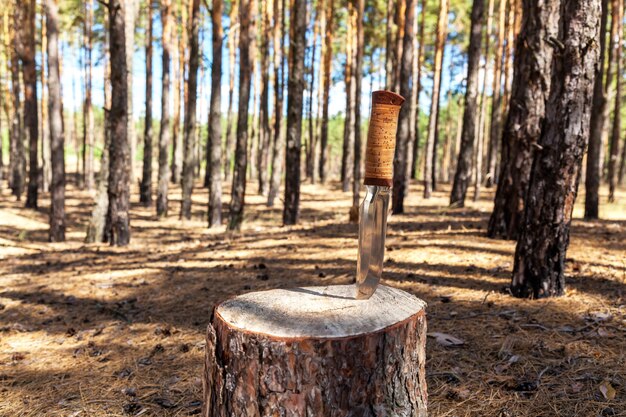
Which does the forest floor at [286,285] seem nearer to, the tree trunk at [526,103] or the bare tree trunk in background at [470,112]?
the tree trunk at [526,103]

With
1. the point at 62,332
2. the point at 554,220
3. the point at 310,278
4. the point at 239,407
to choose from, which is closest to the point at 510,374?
the point at 554,220

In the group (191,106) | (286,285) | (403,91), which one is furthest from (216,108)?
(286,285)

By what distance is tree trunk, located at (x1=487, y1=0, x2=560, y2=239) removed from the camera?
6453mm

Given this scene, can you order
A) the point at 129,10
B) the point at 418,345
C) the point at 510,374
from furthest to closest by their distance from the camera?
the point at 129,10
the point at 510,374
the point at 418,345

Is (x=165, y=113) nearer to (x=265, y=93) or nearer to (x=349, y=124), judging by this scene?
(x=265, y=93)

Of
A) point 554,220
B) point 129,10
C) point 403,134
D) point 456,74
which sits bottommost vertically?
point 554,220

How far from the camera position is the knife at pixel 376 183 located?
88.1 inches

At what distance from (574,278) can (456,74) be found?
31640mm

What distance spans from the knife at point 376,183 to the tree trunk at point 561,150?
2.76 m

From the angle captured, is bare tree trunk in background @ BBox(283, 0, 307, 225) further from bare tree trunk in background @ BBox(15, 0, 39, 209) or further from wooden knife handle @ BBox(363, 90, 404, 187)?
bare tree trunk in background @ BBox(15, 0, 39, 209)

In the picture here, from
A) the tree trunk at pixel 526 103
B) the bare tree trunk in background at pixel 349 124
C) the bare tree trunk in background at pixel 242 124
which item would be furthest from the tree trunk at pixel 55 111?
the bare tree trunk in background at pixel 349 124

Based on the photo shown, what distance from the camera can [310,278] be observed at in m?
6.00

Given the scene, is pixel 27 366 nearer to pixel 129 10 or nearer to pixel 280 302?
pixel 280 302

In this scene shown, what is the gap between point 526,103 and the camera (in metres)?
6.68
